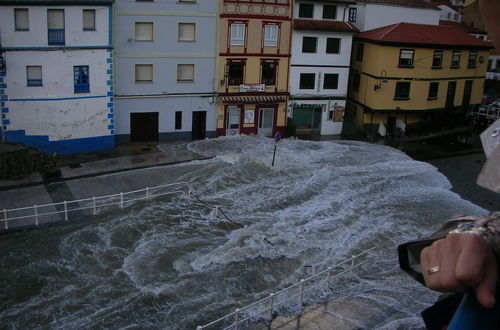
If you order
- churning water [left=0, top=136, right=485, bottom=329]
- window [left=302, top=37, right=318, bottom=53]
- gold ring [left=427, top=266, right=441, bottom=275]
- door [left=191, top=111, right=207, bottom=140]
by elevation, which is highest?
window [left=302, top=37, right=318, bottom=53]

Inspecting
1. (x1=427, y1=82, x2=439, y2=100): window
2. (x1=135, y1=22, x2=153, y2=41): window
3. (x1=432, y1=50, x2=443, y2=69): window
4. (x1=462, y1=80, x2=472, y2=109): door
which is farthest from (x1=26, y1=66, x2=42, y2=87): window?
(x1=462, y1=80, x2=472, y2=109): door

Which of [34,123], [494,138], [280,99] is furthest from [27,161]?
[494,138]

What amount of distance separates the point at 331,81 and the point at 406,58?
5590 millimetres

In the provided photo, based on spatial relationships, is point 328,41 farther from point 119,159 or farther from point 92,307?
point 92,307

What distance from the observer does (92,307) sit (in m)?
17.8

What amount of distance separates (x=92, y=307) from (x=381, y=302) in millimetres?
9284

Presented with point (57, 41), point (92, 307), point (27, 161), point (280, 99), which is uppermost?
point (57, 41)

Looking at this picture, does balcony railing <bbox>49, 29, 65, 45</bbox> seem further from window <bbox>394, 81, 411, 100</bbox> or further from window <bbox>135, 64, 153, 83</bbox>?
window <bbox>394, 81, 411, 100</bbox>

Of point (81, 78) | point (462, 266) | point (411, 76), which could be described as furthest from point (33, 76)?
point (462, 266)

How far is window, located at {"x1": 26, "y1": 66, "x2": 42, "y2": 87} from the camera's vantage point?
102ft

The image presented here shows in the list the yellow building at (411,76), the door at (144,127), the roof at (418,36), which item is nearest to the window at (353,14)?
the roof at (418,36)

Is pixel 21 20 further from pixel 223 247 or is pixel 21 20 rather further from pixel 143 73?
pixel 223 247

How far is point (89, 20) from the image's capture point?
32.1m

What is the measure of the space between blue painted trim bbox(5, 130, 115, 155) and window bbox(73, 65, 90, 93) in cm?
300
